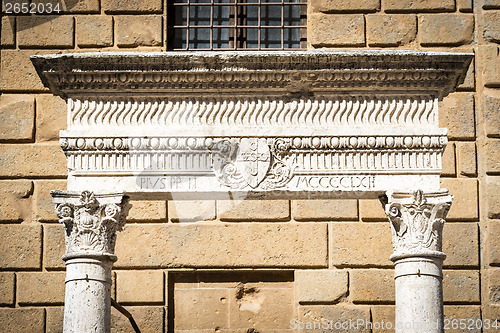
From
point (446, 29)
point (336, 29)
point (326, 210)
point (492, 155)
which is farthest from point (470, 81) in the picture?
point (326, 210)

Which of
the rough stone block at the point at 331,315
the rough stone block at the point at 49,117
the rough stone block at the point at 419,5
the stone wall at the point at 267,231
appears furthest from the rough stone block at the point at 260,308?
the rough stone block at the point at 419,5

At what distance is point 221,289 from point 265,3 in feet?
10.1

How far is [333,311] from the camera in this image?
35.2 feet

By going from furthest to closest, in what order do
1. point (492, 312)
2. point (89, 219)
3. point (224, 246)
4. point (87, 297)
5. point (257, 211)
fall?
point (257, 211)
point (224, 246)
point (492, 312)
point (89, 219)
point (87, 297)

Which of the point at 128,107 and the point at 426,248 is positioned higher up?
the point at 128,107

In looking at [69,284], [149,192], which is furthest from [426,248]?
[69,284]

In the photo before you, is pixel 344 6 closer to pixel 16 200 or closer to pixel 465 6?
pixel 465 6

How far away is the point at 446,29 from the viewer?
36.6 ft

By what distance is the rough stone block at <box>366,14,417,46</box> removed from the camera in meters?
11.1

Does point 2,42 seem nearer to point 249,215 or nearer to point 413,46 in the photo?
point 249,215

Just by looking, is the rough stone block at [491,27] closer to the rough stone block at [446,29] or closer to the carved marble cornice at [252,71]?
the rough stone block at [446,29]

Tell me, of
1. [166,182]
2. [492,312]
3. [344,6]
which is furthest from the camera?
[344,6]

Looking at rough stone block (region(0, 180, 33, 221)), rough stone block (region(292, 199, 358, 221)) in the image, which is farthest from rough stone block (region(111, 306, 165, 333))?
rough stone block (region(292, 199, 358, 221))

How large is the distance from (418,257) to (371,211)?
253 cm
